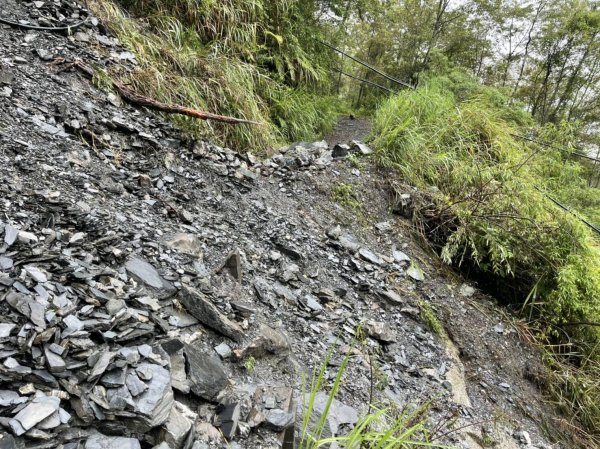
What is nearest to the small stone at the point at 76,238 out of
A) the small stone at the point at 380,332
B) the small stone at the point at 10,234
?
the small stone at the point at 10,234

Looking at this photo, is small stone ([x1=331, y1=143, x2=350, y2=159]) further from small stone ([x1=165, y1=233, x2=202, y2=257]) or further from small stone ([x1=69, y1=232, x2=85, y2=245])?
small stone ([x1=69, y1=232, x2=85, y2=245])

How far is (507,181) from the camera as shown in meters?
3.14

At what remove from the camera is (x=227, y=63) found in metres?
3.92

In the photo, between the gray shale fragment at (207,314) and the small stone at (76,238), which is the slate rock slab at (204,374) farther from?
the small stone at (76,238)

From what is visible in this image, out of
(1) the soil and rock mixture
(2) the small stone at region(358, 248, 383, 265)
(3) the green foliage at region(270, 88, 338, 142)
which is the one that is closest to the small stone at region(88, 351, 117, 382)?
(1) the soil and rock mixture

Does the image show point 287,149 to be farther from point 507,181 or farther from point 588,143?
point 588,143

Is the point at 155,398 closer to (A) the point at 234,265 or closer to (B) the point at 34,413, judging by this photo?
(B) the point at 34,413

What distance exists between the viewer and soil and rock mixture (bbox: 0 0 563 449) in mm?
1180

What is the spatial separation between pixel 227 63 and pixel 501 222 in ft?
9.94

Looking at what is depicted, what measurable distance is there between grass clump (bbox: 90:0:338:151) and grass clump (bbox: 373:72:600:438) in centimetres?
143

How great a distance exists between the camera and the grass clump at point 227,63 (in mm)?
3248

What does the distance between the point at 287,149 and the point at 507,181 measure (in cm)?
196

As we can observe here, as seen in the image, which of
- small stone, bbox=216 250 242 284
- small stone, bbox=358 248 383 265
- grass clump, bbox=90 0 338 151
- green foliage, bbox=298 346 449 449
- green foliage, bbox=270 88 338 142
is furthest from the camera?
green foliage, bbox=270 88 338 142

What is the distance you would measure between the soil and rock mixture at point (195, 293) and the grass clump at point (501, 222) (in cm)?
25
